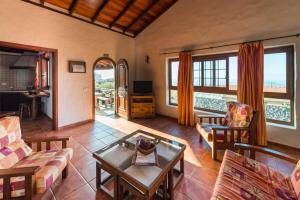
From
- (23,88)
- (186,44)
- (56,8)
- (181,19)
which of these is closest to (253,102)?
(186,44)

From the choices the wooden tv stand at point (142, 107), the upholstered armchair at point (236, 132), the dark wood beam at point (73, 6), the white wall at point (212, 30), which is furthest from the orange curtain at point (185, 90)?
the dark wood beam at point (73, 6)

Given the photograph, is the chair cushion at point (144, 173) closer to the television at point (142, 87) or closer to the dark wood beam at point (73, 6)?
the television at point (142, 87)

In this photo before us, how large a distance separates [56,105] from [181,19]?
4119 millimetres

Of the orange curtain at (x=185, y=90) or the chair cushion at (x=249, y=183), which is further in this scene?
the orange curtain at (x=185, y=90)

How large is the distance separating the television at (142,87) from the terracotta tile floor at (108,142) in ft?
3.25

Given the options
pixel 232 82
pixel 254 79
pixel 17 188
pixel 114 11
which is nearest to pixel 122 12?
pixel 114 11

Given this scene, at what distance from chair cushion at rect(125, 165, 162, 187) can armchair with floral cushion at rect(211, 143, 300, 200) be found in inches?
20.7

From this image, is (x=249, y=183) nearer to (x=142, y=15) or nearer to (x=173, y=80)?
(x=173, y=80)

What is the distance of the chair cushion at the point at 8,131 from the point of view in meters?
1.69

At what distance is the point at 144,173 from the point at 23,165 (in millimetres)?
1319

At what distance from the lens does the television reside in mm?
5234

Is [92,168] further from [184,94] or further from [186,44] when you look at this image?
[186,44]

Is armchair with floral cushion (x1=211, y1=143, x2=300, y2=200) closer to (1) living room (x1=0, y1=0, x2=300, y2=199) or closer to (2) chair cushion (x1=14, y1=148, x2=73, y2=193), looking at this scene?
(1) living room (x1=0, y1=0, x2=300, y2=199)

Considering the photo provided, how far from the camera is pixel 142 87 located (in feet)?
17.2
